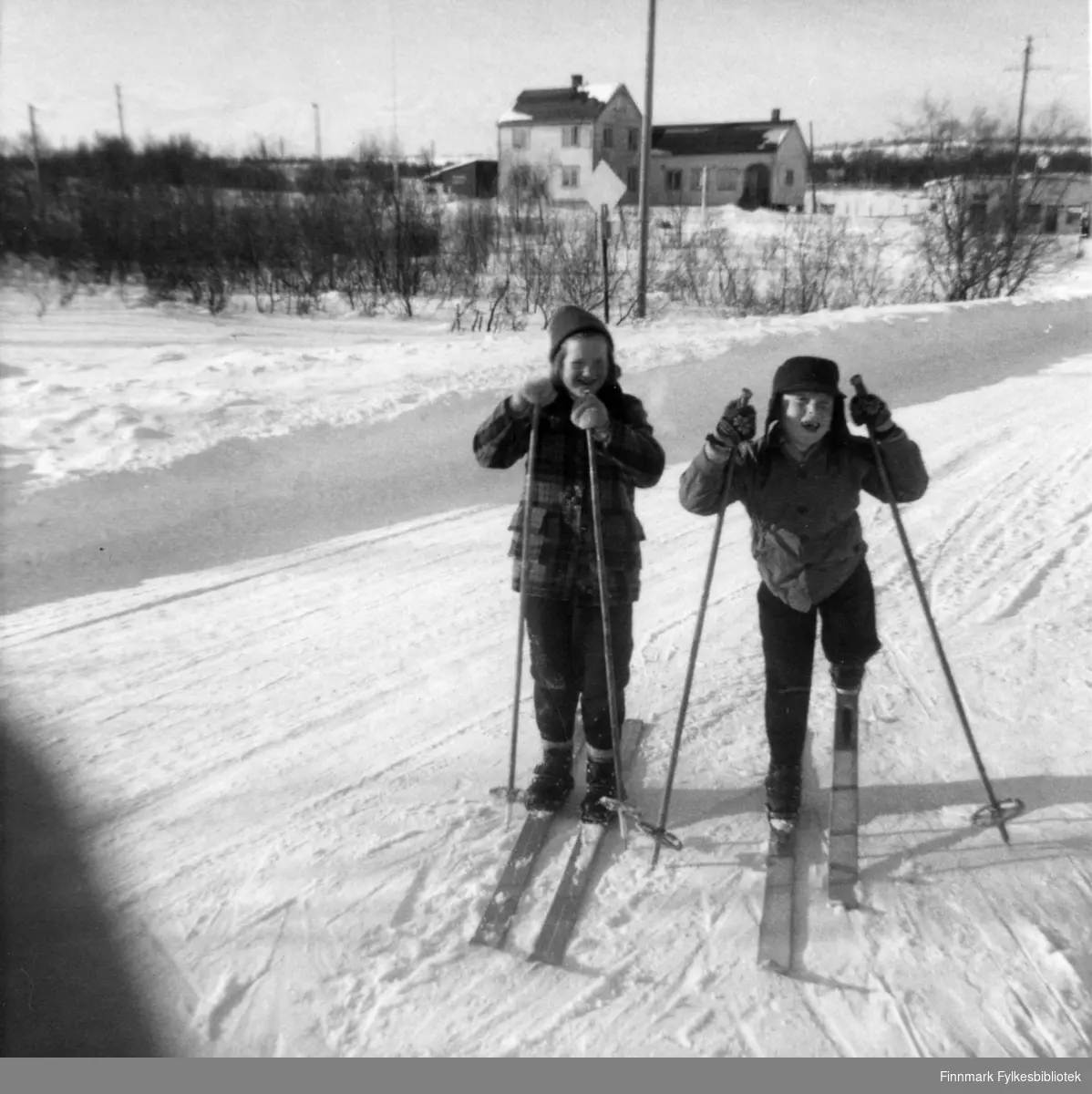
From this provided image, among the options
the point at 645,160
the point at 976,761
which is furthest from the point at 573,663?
the point at 645,160

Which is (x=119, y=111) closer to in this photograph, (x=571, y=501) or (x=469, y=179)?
(x=571, y=501)

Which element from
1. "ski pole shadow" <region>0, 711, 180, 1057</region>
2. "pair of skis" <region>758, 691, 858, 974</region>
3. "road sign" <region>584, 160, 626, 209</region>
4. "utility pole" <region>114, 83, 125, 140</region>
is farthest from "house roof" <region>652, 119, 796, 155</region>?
"ski pole shadow" <region>0, 711, 180, 1057</region>

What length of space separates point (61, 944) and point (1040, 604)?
4672 mm

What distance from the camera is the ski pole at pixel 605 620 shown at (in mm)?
3066

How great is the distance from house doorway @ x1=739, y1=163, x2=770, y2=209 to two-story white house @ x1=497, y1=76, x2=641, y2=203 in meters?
7.28

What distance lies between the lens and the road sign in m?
8.00

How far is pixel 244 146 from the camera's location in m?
9.51

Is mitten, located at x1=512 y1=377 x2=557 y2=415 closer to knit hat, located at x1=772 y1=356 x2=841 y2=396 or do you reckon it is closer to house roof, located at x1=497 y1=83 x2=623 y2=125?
knit hat, located at x1=772 y1=356 x2=841 y2=396

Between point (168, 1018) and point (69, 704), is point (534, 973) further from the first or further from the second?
point (69, 704)

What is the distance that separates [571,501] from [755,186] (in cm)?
1626

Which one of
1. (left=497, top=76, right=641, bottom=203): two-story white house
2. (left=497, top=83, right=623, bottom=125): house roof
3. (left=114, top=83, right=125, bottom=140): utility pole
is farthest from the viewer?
(left=497, top=76, right=641, bottom=203): two-story white house

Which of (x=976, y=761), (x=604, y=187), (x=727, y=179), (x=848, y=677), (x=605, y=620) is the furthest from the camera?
(x=727, y=179)

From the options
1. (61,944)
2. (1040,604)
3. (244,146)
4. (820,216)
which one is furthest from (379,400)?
(820,216)

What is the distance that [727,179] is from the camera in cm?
A: 1752
